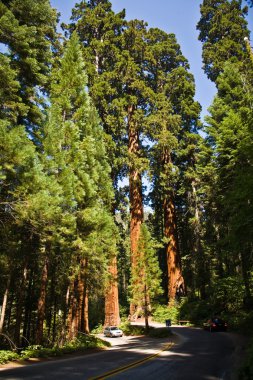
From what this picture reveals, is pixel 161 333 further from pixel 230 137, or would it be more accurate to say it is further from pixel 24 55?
pixel 24 55

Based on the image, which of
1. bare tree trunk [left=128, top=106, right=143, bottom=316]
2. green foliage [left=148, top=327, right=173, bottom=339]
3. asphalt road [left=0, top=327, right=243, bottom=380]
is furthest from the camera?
bare tree trunk [left=128, top=106, right=143, bottom=316]

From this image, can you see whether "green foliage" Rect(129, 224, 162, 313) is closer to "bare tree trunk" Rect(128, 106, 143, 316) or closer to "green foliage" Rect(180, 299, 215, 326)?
"bare tree trunk" Rect(128, 106, 143, 316)

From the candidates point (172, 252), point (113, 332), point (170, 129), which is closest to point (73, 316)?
point (113, 332)

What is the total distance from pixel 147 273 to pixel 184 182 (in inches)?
473

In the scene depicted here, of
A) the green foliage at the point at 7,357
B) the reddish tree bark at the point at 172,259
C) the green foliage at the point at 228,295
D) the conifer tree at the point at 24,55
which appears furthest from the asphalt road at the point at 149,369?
the reddish tree bark at the point at 172,259

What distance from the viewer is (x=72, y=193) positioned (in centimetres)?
1661

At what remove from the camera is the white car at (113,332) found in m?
25.8

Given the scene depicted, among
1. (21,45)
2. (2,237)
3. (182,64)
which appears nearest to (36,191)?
(2,237)

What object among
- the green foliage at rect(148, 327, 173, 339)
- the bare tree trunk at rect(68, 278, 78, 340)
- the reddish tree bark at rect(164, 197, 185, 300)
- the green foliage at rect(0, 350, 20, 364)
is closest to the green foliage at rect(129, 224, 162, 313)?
the green foliage at rect(148, 327, 173, 339)

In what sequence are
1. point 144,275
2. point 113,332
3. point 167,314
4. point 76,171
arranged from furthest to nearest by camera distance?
point 167,314, point 144,275, point 113,332, point 76,171

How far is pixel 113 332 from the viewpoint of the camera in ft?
84.7

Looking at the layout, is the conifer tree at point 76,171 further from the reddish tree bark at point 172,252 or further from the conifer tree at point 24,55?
the reddish tree bark at point 172,252

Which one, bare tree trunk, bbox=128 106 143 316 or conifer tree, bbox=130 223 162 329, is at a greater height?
bare tree trunk, bbox=128 106 143 316

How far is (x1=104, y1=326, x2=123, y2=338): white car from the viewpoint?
25.8m
